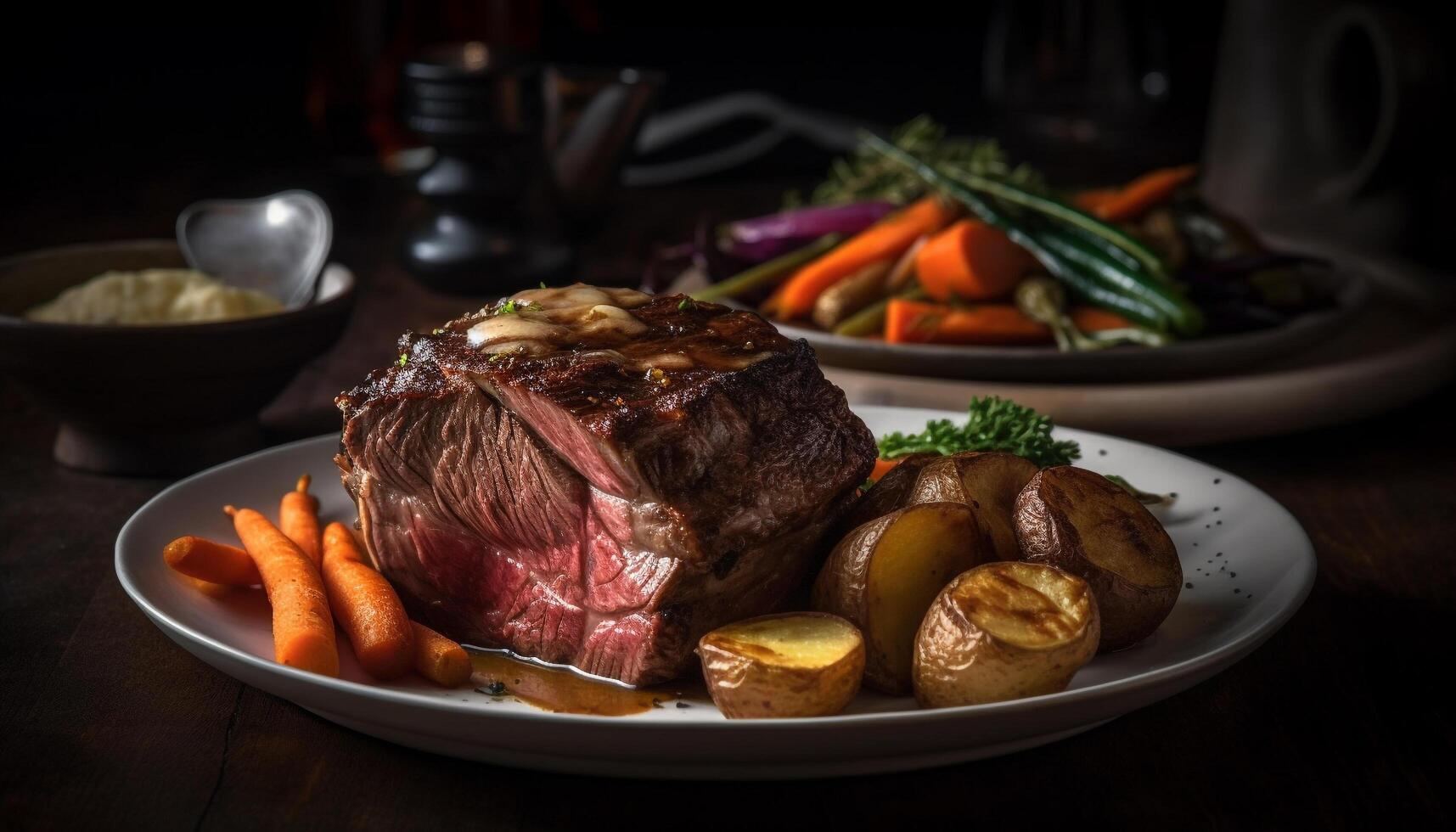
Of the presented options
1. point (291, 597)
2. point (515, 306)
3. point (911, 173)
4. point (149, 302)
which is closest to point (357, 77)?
point (911, 173)

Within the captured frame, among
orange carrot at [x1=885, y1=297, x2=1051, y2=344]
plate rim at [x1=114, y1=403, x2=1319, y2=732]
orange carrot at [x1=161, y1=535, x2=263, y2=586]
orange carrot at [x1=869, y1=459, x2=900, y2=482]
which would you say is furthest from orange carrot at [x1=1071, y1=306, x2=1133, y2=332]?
orange carrot at [x1=161, y1=535, x2=263, y2=586]

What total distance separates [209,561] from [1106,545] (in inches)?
53.7

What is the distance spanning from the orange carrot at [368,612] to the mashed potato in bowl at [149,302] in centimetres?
92

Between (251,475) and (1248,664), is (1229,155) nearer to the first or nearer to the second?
(1248,664)

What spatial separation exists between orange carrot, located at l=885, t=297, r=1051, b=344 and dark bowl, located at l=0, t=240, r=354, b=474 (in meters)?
1.35

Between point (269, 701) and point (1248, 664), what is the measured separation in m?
1.49

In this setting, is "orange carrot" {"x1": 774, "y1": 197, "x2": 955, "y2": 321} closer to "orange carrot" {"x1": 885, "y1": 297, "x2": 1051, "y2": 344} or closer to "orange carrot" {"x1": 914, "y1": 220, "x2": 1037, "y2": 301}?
"orange carrot" {"x1": 914, "y1": 220, "x2": 1037, "y2": 301}

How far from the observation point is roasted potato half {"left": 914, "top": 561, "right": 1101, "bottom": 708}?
175cm

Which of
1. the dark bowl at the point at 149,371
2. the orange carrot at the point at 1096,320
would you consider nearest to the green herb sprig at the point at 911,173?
the orange carrot at the point at 1096,320

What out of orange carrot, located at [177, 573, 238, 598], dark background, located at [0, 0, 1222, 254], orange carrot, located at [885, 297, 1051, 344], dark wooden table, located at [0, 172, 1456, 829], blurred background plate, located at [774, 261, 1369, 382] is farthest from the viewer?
dark background, located at [0, 0, 1222, 254]

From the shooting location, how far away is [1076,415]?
3119mm

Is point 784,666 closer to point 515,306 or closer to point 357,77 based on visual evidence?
point 515,306

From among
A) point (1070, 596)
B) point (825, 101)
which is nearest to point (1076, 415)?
point (1070, 596)

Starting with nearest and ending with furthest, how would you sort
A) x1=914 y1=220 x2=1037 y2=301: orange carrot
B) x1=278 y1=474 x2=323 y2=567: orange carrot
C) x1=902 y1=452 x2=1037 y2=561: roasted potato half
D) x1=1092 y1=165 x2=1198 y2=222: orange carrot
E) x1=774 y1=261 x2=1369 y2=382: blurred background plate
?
1. x1=902 y1=452 x2=1037 y2=561: roasted potato half
2. x1=278 y1=474 x2=323 y2=567: orange carrot
3. x1=774 y1=261 x2=1369 y2=382: blurred background plate
4. x1=914 y1=220 x2=1037 y2=301: orange carrot
5. x1=1092 y1=165 x2=1198 y2=222: orange carrot
